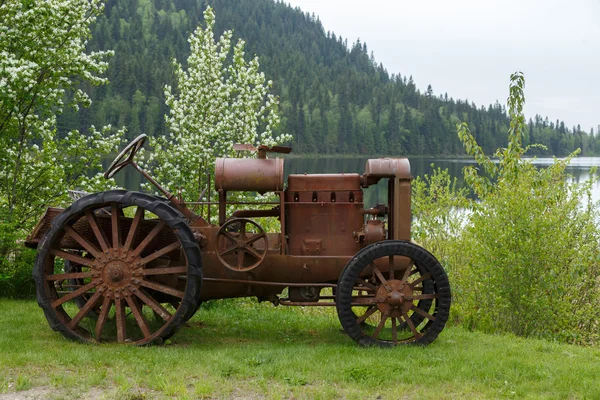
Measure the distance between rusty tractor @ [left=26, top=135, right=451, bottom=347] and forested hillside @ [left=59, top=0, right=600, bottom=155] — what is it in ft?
204

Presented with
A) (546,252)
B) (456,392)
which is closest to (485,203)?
(546,252)

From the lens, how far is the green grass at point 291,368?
19.0 ft

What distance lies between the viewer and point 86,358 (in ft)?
21.4

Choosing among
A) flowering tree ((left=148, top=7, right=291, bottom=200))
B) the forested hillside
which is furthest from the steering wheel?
the forested hillside

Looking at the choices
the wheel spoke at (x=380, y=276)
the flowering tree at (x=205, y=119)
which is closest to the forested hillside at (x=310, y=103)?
the flowering tree at (x=205, y=119)

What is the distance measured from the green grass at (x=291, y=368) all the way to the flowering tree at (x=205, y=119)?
872 cm

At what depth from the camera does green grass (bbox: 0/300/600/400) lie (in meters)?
5.80

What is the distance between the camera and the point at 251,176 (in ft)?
24.0

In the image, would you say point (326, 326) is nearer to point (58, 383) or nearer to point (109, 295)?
→ point (109, 295)

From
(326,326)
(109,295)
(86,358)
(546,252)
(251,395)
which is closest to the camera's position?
(251,395)

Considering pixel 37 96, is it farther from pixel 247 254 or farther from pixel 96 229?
pixel 247 254

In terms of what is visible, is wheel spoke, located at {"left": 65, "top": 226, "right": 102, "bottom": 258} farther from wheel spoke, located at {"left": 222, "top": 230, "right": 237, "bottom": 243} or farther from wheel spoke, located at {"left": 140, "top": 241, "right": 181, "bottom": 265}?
wheel spoke, located at {"left": 222, "top": 230, "right": 237, "bottom": 243}

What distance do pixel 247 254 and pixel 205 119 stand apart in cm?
1018

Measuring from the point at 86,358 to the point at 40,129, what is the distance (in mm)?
6380
